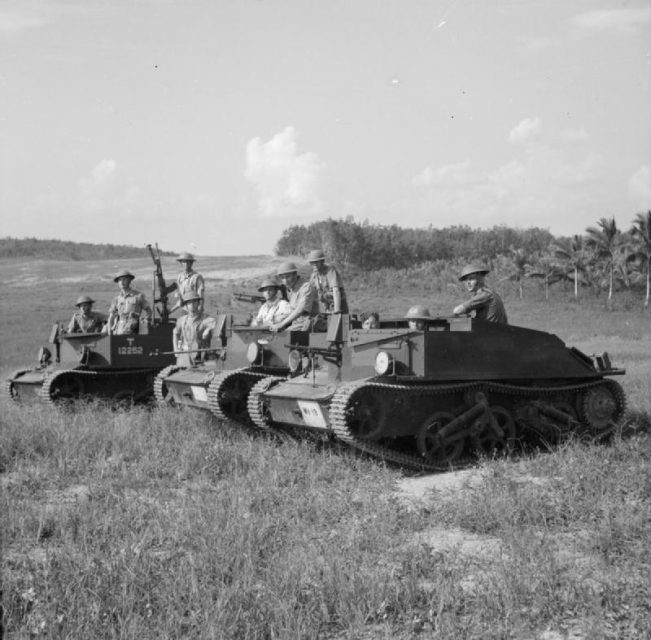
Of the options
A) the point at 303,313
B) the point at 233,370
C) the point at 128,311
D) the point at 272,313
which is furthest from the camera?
the point at 128,311

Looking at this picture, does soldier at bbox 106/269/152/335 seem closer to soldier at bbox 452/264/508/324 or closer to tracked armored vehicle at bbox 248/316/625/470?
tracked armored vehicle at bbox 248/316/625/470

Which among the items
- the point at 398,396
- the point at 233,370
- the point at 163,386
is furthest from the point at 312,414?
the point at 163,386

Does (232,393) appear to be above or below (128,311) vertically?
below

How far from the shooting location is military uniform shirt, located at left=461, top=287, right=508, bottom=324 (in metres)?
9.84

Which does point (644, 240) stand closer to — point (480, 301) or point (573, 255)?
point (573, 255)

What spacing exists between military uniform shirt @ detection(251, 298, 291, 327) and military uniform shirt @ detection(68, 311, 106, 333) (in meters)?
4.08

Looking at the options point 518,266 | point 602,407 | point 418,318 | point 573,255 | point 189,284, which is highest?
point 573,255

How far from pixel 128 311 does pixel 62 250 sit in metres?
47.4

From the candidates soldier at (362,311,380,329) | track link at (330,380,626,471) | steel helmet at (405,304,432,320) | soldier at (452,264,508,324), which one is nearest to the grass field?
track link at (330,380,626,471)

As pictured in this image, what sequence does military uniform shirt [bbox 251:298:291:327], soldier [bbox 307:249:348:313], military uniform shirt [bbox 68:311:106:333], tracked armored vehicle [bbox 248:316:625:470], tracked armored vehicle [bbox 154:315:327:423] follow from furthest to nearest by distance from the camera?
1. military uniform shirt [bbox 68:311:106:333]
2. military uniform shirt [bbox 251:298:291:327]
3. soldier [bbox 307:249:348:313]
4. tracked armored vehicle [bbox 154:315:327:423]
5. tracked armored vehicle [bbox 248:316:625:470]

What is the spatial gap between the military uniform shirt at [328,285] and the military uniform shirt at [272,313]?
0.49 meters

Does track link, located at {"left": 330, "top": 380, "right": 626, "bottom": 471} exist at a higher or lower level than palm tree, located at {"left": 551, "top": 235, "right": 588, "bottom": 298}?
lower

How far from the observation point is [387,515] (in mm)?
6570

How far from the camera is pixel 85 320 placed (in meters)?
15.4
